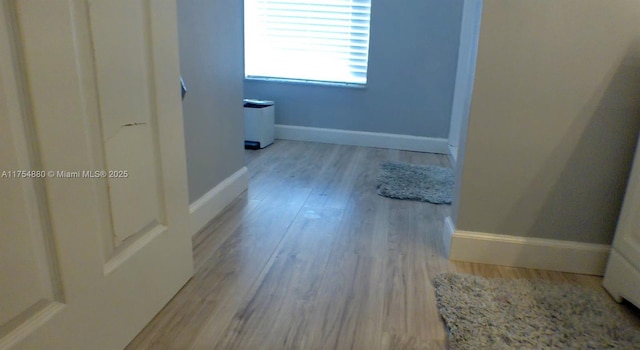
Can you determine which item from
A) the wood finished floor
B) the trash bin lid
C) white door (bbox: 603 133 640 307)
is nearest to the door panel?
the wood finished floor

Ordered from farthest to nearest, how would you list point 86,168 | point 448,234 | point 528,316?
point 448,234, point 528,316, point 86,168

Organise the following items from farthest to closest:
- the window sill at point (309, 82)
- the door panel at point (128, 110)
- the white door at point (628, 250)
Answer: the window sill at point (309, 82) → the white door at point (628, 250) → the door panel at point (128, 110)

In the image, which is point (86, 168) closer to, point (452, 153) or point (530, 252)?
point (530, 252)

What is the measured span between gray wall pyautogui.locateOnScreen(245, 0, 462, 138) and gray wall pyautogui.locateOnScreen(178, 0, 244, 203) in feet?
4.63

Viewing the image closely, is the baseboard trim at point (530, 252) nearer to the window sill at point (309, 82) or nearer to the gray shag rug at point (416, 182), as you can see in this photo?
the gray shag rug at point (416, 182)

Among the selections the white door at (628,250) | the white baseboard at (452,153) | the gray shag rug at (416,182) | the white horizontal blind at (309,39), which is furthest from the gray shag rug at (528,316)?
the white horizontal blind at (309,39)

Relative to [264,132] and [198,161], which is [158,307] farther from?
[264,132]

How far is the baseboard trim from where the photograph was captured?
68.4 inches

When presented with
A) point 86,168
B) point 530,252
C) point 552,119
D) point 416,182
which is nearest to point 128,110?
point 86,168

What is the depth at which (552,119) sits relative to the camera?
5.36 ft

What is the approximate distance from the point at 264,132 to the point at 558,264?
2446 millimetres

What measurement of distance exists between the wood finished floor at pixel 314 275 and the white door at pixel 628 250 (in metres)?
0.16

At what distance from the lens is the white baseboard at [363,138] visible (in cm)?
366

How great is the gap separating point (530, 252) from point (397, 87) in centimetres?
214
